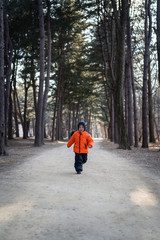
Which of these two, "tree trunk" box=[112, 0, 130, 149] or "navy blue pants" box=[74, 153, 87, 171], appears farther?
"tree trunk" box=[112, 0, 130, 149]

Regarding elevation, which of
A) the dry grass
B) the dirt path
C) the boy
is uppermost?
the boy

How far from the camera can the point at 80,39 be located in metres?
29.4

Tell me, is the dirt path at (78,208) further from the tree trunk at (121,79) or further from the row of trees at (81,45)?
the tree trunk at (121,79)

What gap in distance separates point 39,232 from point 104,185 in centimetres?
322

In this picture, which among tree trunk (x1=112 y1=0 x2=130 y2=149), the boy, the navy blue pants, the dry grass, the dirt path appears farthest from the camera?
tree trunk (x1=112 y1=0 x2=130 y2=149)

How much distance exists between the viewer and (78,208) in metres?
4.47

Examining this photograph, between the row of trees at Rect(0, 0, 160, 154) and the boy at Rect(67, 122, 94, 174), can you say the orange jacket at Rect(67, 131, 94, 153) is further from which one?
the row of trees at Rect(0, 0, 160, 154)

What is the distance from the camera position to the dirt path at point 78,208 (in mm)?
3428

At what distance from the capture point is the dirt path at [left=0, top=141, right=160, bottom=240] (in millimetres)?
3428

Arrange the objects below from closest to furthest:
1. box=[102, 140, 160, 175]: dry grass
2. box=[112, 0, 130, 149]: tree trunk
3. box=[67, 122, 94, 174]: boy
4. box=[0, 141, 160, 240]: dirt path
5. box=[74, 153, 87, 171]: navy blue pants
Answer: box=[0, 141, 160, 240]: dirt path → box=[74, 153, 87, 171]: navy blue pants → box=[67, 122, 94, 174]: boy → box=[102, 140, 160, 175]: dry grass → box=[112, 0, 130, 149]: tree trunk

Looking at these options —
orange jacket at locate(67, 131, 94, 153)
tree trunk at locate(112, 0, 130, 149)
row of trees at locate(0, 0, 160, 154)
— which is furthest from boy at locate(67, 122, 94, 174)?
tree trunk at locate(112, 0, 130, 149)

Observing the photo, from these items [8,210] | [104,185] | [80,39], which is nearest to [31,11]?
[80,39]

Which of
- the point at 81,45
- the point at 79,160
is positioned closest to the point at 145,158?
the point at 79,160

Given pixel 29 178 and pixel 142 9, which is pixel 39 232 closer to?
pixel 29 178
